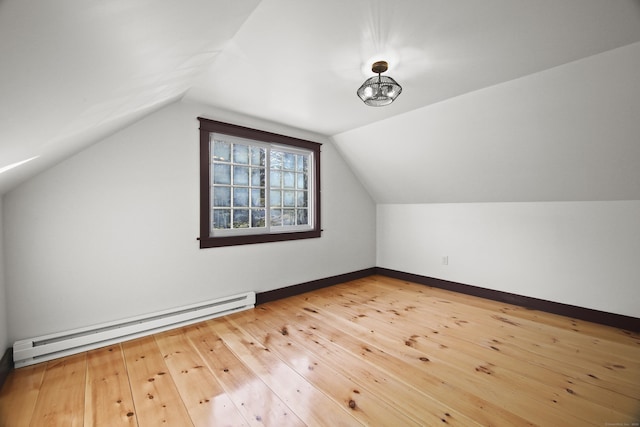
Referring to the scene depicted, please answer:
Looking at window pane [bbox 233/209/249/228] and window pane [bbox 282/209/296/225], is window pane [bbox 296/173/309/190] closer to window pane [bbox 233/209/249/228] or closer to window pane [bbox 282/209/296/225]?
window pane [bbox 282/209/296/225]

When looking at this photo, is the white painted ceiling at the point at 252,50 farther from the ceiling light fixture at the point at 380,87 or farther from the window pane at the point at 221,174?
the window pane at the point at 221,174

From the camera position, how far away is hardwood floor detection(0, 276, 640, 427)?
5.16ft

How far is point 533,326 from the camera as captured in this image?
277 centimetres

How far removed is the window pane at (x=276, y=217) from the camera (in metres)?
3.68

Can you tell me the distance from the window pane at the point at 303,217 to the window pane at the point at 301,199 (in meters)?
0.08

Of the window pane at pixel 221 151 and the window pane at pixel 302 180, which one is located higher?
the window pane at pixel 221 151

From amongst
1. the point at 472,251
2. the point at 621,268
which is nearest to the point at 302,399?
the point at 472,251

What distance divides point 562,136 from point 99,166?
164 inches

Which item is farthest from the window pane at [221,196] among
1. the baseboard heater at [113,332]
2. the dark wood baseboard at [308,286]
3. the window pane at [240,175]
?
the dark wood baseboard at [308,286]

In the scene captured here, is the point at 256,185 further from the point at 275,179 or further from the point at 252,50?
the point at 252,50

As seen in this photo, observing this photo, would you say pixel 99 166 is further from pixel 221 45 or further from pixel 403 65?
pixel 403 65

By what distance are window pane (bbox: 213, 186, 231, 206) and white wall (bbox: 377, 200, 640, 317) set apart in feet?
9.17

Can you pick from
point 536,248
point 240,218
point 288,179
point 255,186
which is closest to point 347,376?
point 240,218

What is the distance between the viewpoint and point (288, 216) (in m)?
3.88
